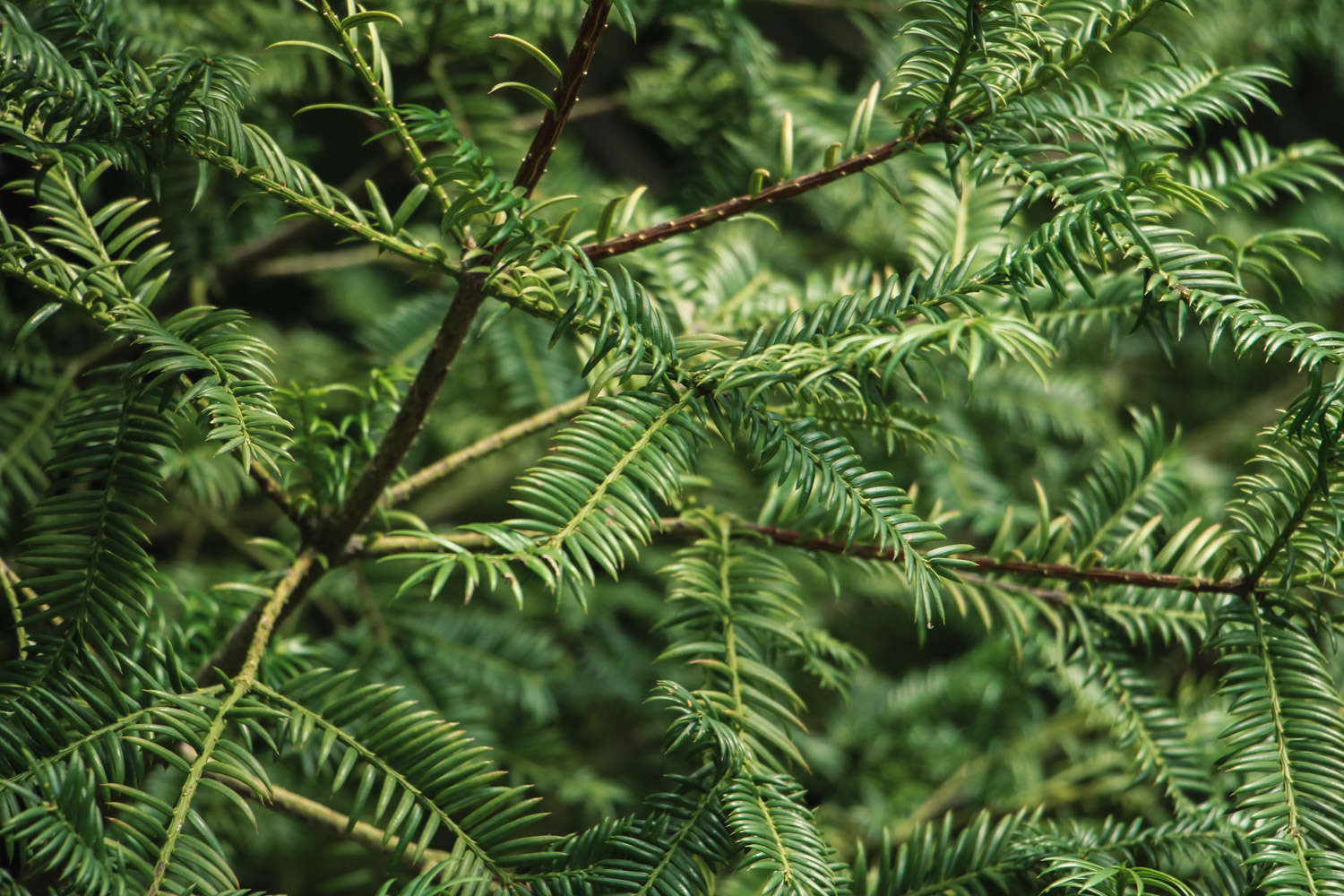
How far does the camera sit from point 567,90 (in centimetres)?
41

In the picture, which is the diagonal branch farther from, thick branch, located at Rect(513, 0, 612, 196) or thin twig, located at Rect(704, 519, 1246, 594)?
thin twig, located at Rect(704, 519, 1246, 594)

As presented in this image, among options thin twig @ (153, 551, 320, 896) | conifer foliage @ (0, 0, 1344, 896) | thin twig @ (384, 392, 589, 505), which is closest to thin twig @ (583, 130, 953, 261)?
conifer foliage @ (0, 0, 1344, 896)

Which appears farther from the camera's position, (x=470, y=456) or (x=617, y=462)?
(x=470, y=456)

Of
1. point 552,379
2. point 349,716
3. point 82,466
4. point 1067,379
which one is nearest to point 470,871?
point 349,716

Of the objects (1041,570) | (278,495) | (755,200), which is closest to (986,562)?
(1041,570)

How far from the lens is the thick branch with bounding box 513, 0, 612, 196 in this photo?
403mm

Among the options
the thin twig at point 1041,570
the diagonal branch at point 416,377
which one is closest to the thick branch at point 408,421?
the diagonal branch at point 416,377

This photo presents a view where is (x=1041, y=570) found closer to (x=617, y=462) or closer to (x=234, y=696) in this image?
(x=617, y=462)

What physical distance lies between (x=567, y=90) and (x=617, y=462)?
163mm

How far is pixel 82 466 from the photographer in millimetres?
469

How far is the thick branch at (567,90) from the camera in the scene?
1.32 ft

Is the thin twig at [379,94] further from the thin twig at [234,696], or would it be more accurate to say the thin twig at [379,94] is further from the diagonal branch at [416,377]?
the thin twig at [234,696]

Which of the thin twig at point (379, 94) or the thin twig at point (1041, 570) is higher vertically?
the thin twig at point (379, 94)

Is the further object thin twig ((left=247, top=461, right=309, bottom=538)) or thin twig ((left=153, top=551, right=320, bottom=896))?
thin twig ((left=247, top=461, right=309, bottom=538))
